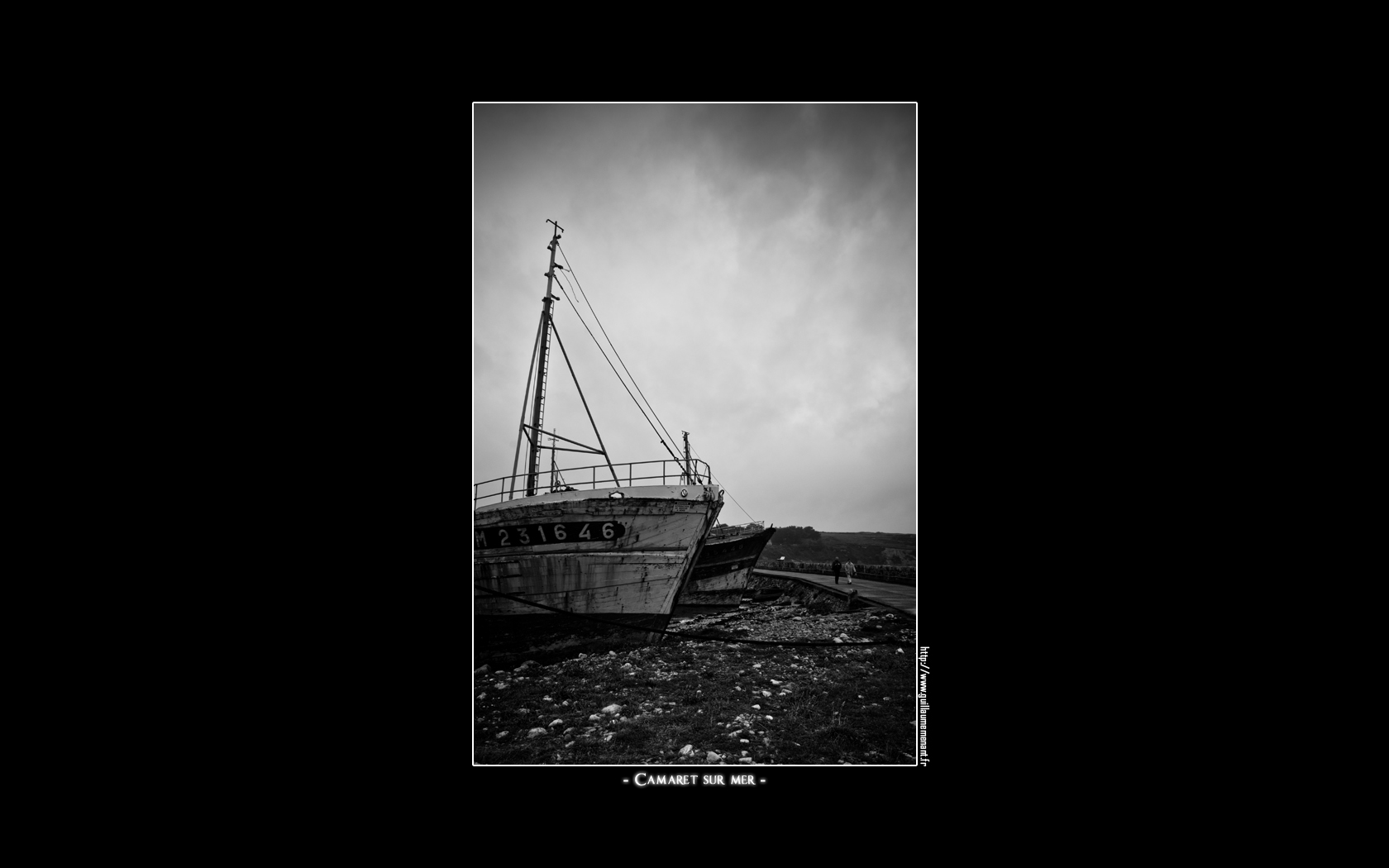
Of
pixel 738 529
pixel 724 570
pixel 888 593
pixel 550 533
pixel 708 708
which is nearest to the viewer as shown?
pixel 708 708

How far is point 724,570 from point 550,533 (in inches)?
306

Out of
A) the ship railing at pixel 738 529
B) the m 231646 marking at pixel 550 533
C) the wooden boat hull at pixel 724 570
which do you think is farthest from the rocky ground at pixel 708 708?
the ship railing at pixel 738 529

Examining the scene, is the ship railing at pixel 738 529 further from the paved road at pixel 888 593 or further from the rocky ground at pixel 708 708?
the rocky ground at pixel 708 708

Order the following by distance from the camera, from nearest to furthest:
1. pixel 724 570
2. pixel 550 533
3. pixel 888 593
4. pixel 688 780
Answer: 1. pixel 688 780
2. pixel 550 533
3. pixel 888 593
4. pixel 724 570

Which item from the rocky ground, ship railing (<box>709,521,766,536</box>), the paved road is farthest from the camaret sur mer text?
ship railing (<box>709,521,766,536</box>)

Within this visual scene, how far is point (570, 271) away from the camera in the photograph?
4004mm

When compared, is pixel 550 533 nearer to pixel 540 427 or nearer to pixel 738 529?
pixel 540 427

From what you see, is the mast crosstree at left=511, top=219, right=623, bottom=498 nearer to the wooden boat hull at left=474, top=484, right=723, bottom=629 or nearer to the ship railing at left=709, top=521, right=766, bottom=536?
the wooden boat hull at left=474, top=484, right=723, bottom=629

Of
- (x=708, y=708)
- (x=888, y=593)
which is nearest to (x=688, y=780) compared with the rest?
(x=708, y=708)

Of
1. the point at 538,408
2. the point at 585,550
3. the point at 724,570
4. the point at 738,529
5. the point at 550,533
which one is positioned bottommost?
the point at 724,570

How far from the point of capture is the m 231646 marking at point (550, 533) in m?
4.89

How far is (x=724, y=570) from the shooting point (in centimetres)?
1170
